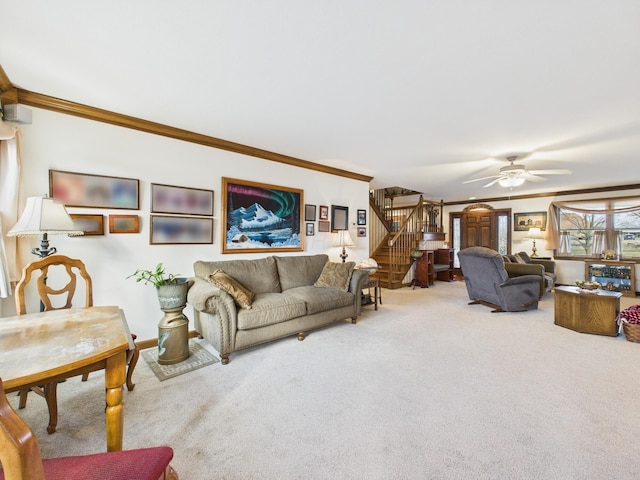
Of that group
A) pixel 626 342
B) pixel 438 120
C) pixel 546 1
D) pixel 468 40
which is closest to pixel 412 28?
pixel 468 40

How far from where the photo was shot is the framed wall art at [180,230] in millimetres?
3093

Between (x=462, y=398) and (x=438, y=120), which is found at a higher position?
(x=438, y=120)

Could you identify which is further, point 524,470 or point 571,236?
point 571,236

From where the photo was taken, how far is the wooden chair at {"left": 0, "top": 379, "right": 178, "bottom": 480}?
0.57m

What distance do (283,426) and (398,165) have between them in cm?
405

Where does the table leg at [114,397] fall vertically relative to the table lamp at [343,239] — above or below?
below

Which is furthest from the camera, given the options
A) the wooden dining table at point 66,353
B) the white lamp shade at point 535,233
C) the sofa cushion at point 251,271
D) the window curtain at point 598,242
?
the white lamp shade at point 535,233

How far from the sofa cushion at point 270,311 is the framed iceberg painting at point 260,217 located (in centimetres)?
86

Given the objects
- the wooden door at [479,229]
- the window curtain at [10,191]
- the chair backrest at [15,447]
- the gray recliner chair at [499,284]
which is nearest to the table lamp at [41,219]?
the window curtain at [10,191]

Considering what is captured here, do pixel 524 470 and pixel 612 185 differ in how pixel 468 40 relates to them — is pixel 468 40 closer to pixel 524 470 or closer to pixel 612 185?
pixel 524 470

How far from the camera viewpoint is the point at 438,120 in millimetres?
2926

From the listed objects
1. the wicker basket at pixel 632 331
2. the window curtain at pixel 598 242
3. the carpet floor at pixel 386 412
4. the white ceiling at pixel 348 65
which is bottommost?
the carpet floor at pixel 386 412

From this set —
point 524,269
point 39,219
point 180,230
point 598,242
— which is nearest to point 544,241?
point 598,242

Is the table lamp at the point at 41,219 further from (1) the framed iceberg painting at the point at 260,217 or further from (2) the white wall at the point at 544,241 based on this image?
(2) the white wall at the point at 544,241
